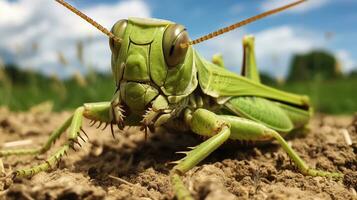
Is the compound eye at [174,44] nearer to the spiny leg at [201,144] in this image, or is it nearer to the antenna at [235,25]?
the antenna at [235,25]

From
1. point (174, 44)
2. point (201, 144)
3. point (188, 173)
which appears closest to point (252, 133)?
point (201, 144)

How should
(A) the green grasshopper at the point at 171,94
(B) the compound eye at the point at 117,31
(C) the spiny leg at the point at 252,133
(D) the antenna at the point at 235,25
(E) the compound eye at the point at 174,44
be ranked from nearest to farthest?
(D) the antenna at the point at 235,25, (A) the green grasshopper at the point at 171,94, (E) the compound eye at the point at 174,44, (B) the compound eye at the point at 117,31, (C) the spiny leg at the point at 252,133

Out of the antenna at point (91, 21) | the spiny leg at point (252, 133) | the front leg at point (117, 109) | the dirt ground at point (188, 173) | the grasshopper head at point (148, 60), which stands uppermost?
the antenna at point (91, 21)

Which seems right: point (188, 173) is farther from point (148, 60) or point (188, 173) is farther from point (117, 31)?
point (117, 31)

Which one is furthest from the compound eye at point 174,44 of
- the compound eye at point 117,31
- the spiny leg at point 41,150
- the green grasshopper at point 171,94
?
the spiny leg at point 41,150

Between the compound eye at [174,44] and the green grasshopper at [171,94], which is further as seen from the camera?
the compound eye at [174,44]

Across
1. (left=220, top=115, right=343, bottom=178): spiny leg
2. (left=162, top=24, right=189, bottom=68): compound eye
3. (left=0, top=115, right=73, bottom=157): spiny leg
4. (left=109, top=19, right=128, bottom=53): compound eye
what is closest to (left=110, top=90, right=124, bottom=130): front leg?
(left=109, top=19, right=128, bottom=53): compound eye
